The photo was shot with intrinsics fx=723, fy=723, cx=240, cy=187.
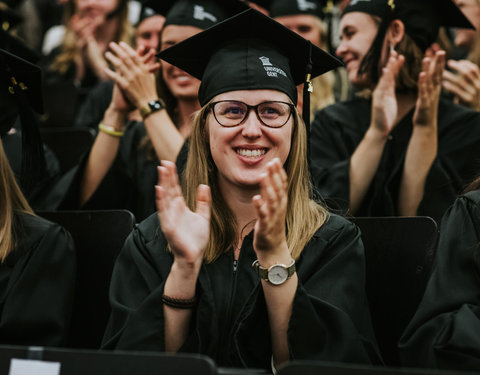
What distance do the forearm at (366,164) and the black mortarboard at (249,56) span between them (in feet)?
→ 2.47

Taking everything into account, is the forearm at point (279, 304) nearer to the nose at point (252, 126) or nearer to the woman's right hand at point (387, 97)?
the nose at point (252, 126)

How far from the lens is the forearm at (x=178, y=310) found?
7.43ft

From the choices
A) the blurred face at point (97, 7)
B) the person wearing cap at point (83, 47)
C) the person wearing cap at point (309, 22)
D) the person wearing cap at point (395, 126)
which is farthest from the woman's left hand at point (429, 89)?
the blurred face at point (97, 7)

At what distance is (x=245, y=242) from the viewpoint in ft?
8.41

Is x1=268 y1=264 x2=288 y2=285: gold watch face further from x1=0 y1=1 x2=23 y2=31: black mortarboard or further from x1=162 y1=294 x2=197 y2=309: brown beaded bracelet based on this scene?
x1=0 y1=1 x2=23 y2=31: black mortarboard

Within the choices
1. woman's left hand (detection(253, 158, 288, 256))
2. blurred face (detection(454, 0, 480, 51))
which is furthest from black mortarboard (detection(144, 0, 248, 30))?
woman's left hand (detection(253, 158, 288, 256))

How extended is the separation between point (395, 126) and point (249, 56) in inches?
54.6

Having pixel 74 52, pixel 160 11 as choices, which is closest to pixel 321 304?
pixel 160 11

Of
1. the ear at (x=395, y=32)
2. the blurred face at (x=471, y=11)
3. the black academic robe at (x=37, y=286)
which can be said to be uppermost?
the blurred face at (x=471, y=11)

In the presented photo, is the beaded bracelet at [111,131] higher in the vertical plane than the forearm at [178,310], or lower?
higher

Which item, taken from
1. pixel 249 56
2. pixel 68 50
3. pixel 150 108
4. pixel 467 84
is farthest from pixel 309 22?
pixel 249 56

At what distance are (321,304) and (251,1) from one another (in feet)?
9.84

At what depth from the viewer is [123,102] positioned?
3770mm

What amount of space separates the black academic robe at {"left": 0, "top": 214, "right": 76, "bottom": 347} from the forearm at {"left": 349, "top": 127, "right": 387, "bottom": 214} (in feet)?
4.66
